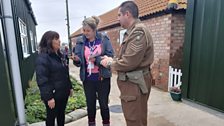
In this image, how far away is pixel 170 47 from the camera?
565 cm

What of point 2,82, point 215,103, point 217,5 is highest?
point 217,5

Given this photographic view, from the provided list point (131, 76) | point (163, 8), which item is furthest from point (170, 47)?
point (131, 76)

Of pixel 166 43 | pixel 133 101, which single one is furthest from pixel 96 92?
pixel 166 43

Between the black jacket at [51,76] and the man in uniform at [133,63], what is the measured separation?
75 centimetres

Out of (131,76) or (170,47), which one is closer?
(131,76)

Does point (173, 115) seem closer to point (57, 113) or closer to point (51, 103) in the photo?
point (57, 113)

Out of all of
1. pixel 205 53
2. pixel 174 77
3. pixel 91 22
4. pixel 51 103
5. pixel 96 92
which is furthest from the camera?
pixel 174 77

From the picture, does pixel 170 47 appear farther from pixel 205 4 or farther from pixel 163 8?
pixel 205 4

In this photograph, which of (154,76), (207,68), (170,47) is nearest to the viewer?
(207,68)

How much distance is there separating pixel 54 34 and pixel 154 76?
4.61m

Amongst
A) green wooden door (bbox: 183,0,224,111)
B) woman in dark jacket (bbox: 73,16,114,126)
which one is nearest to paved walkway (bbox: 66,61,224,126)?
green wooden door (bbox: 183,0,224,111)

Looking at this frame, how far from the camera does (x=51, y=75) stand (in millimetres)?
2531

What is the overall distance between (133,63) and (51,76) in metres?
1.15

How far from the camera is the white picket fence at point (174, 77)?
5.24 m
